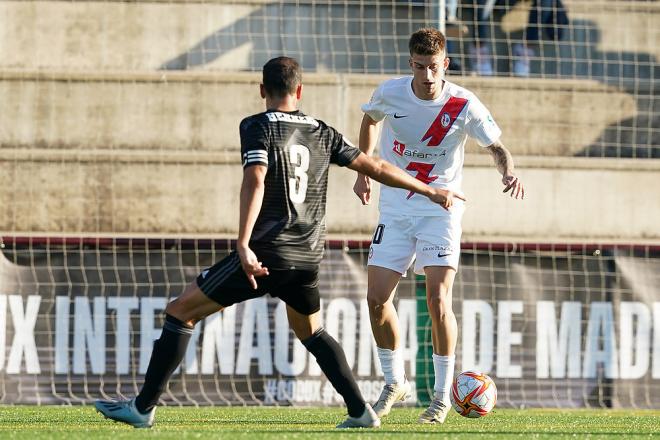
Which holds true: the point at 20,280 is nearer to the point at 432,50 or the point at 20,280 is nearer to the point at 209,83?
the point at 209,83

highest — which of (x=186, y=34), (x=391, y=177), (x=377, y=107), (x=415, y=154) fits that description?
(x=186, y=34)

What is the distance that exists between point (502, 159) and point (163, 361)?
267 cm

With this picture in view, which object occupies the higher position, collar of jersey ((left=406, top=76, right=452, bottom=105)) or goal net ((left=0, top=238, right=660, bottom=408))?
collar of jersey ((left=406, top=76, right=452, bottom=105))

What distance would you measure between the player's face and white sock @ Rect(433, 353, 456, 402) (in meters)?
1.63

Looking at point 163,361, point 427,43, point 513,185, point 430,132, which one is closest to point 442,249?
point 513,185

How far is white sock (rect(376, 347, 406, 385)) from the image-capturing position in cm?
784

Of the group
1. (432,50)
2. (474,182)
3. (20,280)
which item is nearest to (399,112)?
(432,50)

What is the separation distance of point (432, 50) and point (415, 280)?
4.54m

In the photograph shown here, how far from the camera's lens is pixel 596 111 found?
14867 mm

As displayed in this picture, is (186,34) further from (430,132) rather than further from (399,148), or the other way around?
(430,132)

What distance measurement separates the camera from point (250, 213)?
602 cm

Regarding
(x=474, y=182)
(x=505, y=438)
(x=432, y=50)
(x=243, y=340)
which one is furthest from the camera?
(x=474, y=182)

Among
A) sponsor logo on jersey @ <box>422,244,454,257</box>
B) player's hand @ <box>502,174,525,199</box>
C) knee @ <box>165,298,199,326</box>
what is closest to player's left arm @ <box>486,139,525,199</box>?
player's hand @ <box>502,174,525,199</box>

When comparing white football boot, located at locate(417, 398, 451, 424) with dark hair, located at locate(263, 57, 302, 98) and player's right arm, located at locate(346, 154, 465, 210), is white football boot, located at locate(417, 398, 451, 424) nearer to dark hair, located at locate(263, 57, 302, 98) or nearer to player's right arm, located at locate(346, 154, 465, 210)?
player's right arm, located at locate(346, 154, 465, 210)
